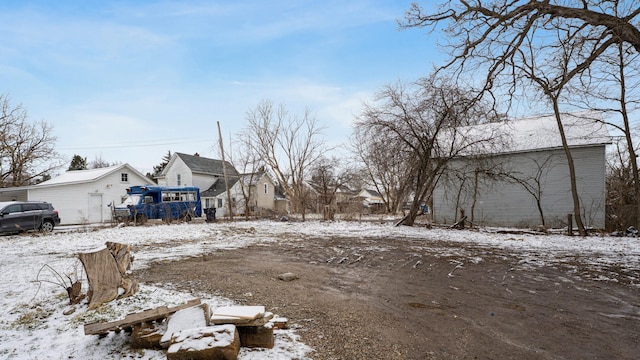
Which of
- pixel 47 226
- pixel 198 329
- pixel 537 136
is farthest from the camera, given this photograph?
pixel 537 136

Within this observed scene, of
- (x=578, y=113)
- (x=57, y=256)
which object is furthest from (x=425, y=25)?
(x=578, y=113)

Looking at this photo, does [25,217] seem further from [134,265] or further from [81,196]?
[134,265]

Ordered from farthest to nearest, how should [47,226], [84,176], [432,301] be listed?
[84,176], [47,226], [432,301]

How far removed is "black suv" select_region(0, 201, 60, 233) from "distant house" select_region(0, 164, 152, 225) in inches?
232

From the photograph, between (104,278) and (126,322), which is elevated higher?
(104,278)

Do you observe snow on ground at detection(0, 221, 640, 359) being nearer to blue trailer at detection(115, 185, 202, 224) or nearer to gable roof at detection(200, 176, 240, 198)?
blue trailer at detection(115, 185, 202, 224)

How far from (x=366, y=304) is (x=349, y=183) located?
111ft

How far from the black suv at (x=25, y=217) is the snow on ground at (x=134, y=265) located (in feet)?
11.0

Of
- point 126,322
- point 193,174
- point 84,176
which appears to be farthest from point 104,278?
point 193,174

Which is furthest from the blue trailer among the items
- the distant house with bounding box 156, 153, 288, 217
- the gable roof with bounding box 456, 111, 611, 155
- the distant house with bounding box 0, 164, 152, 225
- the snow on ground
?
the gable roof with bounding box 456, 111, 611, 155

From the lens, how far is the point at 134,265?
24.7 ft

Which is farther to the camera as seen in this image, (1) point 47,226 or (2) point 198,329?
(1) point 47,226

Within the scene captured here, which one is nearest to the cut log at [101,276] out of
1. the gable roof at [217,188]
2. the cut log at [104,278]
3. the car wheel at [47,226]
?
the cut log at [104,278]

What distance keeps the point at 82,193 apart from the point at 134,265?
68.3 ft
